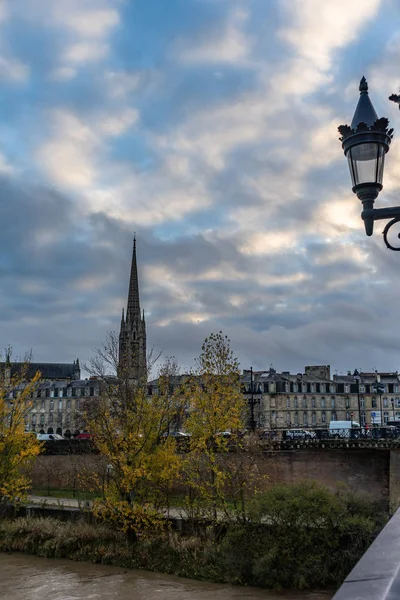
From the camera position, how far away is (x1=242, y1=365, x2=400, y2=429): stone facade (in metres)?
85.9

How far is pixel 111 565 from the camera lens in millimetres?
29141

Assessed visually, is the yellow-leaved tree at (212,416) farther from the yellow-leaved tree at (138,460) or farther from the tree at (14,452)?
the tree at (14,452)

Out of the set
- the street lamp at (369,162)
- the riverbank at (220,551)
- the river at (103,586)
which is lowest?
the river at (103,586)

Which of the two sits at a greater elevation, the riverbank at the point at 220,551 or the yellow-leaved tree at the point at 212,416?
the yellow-leaved tree at the point at 212,416

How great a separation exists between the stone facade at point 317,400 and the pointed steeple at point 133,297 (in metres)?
40.2

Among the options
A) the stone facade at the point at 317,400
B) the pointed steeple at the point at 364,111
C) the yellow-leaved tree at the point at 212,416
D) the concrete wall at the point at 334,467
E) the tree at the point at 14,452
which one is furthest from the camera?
the stone facade at the point at 317,400

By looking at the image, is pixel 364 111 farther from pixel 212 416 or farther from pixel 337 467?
pixel 337 467

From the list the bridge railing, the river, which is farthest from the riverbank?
the bridge railing

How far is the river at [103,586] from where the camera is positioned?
24.1 metres

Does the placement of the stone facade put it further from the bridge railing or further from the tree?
the bridge railing

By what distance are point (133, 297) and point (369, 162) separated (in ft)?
408

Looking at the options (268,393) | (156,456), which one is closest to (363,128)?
(156,456)

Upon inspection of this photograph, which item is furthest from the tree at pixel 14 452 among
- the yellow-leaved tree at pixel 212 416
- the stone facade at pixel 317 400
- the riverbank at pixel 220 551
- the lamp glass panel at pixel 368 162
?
the stone facade at pixel 317 400

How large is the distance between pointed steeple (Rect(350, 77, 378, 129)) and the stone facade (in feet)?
254
